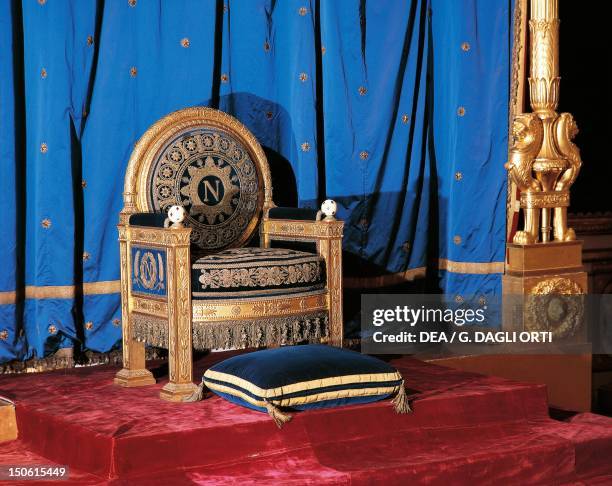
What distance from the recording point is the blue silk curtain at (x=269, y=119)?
11.8 feet

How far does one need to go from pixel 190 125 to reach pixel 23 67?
639 mm

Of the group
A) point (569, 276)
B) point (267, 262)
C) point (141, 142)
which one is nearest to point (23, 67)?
point (141, 142)

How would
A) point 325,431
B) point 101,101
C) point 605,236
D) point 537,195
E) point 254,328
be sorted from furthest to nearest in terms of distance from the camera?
1. point 605,236
2. point 537,195
3. point 101,101
4. point 254,328
5. point 325,431

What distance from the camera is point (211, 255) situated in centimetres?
327

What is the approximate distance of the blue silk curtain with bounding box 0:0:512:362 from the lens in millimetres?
3588

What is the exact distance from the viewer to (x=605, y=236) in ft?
16.5

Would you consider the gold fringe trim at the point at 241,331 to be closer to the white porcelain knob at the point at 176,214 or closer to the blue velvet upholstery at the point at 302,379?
the blue velvet upholstery at the point at 302,379

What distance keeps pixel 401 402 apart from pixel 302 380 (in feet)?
1.17

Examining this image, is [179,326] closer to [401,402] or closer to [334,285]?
[334,285]

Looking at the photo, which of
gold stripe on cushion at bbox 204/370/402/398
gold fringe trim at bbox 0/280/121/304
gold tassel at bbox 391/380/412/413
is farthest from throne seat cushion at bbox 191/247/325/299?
gold fringe trim at bbox 0/280/121/304

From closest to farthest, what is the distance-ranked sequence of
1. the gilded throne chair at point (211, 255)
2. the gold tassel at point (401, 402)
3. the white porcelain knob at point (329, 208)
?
1. the gold tassel at point (401, 402)
2. the gilded throne chair at point (211, 255)
3. the white porcelain knob at point (329, 208)

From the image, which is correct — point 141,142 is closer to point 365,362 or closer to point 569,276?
point 365,362

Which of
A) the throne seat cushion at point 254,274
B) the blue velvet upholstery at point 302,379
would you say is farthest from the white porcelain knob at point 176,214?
the blue velvet upholstery at point 302,379

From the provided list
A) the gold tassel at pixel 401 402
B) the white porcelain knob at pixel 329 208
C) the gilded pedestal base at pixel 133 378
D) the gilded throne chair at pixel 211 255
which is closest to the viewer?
the gold tassel at pixel 401 402
